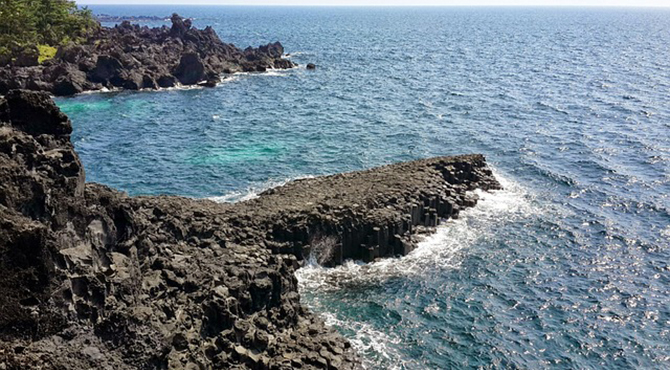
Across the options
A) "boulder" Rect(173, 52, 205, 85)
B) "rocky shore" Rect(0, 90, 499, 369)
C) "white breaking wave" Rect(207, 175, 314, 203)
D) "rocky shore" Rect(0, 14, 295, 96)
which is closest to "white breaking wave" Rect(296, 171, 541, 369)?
"rocky shore" Rect(0, 90, 499, 369)

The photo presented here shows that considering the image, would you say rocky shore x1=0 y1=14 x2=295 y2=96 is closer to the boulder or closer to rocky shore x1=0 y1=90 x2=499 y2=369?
the boulder

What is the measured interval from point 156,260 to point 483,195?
37864 mm

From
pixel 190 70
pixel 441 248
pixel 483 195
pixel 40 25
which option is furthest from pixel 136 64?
pixel 441 248

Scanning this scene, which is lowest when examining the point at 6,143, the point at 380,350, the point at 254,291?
the point at 380,350

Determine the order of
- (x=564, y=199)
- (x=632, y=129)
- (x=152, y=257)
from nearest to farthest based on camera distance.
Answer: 1. (x=152, y=257)
2. (x=564, y=199)
3. (x=632, y=129)

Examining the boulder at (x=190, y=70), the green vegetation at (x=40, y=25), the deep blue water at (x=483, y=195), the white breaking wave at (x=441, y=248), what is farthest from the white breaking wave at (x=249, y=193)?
the green vegetation at (x=40, y=25)

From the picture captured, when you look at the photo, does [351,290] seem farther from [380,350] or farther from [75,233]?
[75,233]

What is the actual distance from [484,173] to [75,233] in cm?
4700

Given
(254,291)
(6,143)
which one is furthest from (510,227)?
(6,143)

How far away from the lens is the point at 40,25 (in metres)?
139

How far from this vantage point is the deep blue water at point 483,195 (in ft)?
132

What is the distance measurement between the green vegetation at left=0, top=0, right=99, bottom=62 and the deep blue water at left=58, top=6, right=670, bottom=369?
23592mm

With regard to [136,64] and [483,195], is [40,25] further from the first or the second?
[483,195]

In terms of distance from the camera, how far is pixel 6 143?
30109 mm
